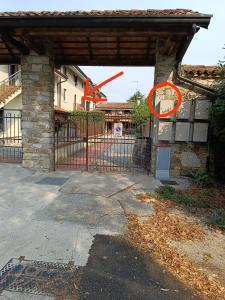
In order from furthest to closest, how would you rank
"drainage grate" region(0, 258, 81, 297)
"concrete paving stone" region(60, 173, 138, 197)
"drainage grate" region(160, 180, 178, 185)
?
"drainage grate" region(160, 180, 178, 185), "concrete paving stone" region(60, 173, 138, 197), "drainage grate" region(0, 258, 81, 297)

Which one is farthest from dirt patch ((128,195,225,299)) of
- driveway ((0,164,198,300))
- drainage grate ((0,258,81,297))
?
drainage grate ((0,258,81,297))

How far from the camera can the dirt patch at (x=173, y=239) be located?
245 centimetres

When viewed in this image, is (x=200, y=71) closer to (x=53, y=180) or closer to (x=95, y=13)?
(x=95, y=13)

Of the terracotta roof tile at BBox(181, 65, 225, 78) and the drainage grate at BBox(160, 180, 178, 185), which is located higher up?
the terracotta roof tile at BBox(181, 65, 225, 78)

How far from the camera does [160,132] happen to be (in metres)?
6.62

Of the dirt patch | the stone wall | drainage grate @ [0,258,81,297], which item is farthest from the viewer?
the stone wall

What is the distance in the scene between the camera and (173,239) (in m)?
3.35

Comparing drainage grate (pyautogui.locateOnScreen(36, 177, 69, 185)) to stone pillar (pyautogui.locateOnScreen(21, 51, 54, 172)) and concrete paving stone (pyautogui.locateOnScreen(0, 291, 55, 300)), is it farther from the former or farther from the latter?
concrete paving stone (pyautogui.locateOnScreen(0, 291, 55, 300))

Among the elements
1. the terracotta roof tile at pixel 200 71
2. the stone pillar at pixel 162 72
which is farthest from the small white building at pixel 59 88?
the stone pillar at pixel 162 72

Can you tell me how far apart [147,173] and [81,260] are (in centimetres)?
468

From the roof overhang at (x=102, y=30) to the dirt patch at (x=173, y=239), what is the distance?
3.80m

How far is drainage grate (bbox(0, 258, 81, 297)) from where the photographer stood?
2.28m

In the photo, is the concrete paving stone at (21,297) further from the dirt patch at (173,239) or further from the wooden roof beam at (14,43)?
the wooden roof beam at (14,43)

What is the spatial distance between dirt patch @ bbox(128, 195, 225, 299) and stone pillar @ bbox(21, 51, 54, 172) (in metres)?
3.88
